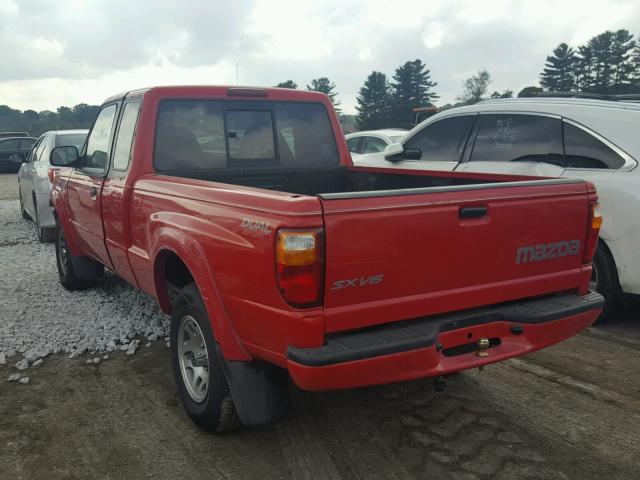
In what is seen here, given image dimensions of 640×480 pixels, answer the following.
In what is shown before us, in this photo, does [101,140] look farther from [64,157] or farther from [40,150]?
[40,150]

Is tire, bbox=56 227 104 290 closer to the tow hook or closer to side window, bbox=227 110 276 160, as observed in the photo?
side window, bbox=227 110 276 160

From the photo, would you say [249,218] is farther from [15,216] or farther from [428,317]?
[15,216]

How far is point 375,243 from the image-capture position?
8.08 feet

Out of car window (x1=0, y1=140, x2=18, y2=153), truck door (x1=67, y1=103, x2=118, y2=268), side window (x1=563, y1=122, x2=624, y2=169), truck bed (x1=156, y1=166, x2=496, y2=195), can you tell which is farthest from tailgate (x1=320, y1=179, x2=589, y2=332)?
car window (x1=0, y1=140, x2=18, y2=153)

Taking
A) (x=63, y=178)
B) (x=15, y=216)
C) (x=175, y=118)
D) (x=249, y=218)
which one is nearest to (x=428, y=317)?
(x=249, y=218)

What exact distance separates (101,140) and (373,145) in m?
6.66

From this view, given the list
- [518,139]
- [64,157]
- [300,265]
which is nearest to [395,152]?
[518,139]

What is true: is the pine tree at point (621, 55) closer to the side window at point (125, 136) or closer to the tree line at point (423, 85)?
the tree line at point (423, 85)

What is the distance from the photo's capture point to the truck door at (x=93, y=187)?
15.3 feet

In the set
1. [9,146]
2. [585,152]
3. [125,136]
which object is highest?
[125,136]

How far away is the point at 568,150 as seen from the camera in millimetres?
4984

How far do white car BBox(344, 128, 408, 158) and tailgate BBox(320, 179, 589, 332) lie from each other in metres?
7.65

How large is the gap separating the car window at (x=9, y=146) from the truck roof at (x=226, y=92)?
20.4 meters

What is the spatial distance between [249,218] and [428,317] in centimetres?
96
